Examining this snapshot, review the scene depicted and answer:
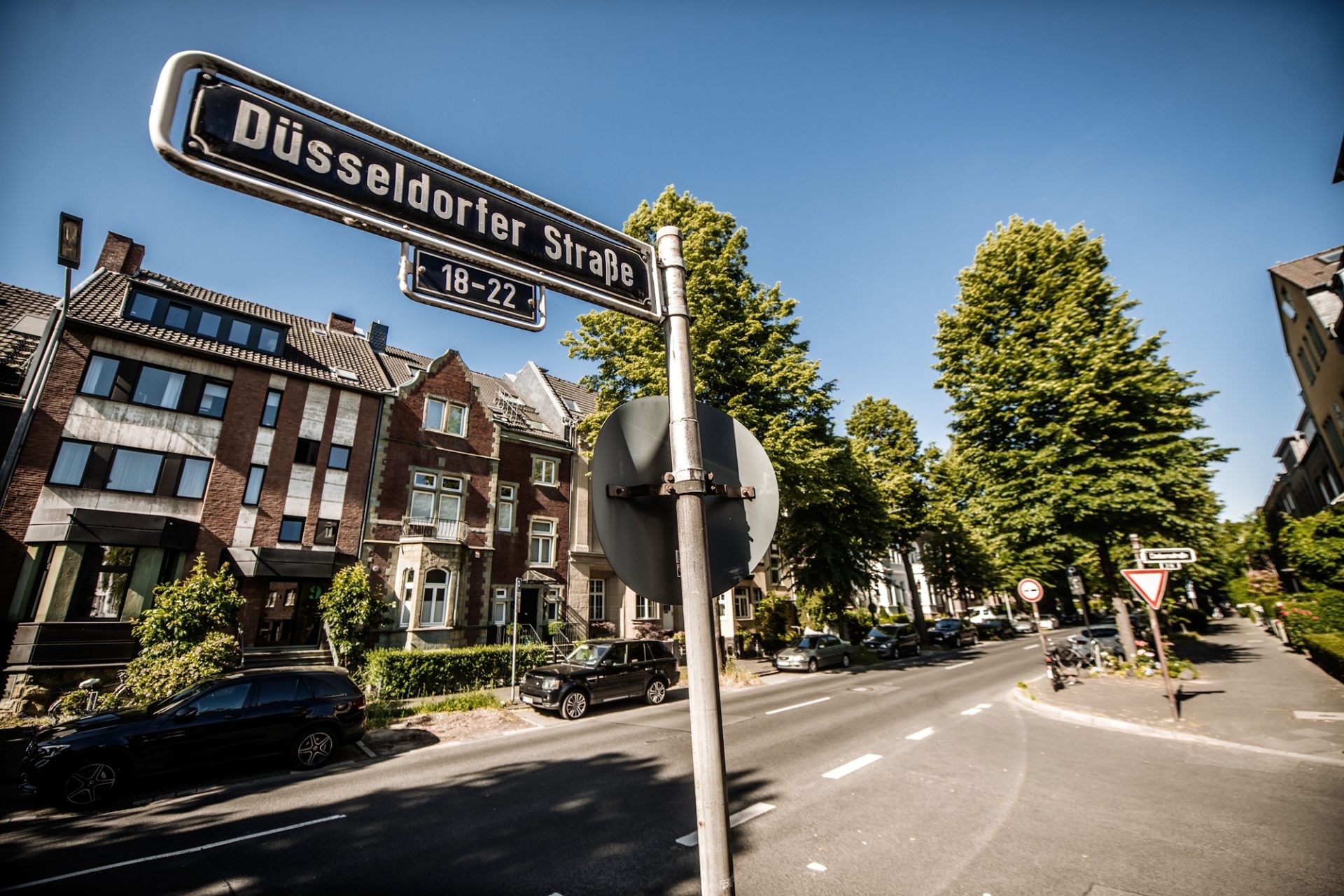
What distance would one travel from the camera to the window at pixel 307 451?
20.0m

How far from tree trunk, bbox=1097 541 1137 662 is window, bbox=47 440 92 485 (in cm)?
3156

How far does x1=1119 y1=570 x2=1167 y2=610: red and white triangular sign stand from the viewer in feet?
35.5

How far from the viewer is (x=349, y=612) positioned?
17.8m

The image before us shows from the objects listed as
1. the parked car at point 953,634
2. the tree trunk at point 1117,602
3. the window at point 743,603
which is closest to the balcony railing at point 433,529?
the window at point 743,603

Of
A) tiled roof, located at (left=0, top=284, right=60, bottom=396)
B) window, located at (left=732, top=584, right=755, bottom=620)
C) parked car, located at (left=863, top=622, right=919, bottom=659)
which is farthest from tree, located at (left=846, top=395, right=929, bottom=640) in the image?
tiled roof, located at (left=0, top=284, right=60, bottom=396)

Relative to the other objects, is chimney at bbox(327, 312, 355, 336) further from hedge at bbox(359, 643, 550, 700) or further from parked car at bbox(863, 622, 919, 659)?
parked car at bbox(863, 622, 919, 659)

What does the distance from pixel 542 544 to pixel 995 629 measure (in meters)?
36.6

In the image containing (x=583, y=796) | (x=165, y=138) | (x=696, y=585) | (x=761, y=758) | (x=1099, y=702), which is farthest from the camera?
(x=1099, y=702)

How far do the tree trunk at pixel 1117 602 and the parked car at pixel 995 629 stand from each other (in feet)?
79.7

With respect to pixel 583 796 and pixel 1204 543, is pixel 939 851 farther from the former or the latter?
pixel 1204 543

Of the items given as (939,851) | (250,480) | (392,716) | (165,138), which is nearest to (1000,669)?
(939,851)

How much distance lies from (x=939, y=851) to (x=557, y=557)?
22.1 metres

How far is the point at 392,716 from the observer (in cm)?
1315

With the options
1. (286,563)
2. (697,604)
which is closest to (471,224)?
(697,604)
